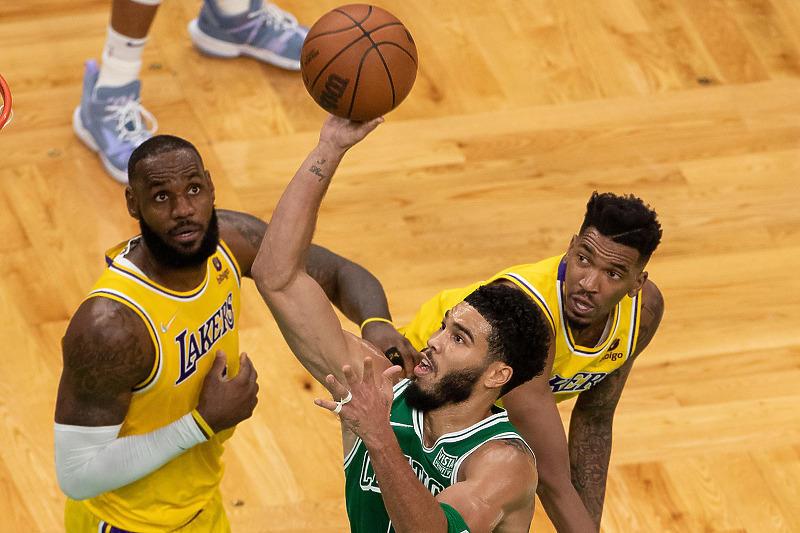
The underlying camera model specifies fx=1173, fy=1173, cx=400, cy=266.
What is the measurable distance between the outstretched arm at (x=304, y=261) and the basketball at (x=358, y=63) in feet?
0.40

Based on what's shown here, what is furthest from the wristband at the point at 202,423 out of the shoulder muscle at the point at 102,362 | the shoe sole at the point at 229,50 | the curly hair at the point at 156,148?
the shoe sole at the point at 229,50

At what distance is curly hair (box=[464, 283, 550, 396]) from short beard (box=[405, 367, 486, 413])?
7 centimetres

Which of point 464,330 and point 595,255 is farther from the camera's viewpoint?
point 595,255

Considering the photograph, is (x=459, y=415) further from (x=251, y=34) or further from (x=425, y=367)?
(x=251, y=34)

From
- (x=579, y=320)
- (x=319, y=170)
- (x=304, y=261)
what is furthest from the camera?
(x=579, y=320)

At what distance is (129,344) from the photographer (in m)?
2.82

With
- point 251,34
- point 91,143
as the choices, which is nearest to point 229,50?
point 251,34

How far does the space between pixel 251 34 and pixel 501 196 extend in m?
1.65

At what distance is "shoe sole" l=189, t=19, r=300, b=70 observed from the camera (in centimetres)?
611

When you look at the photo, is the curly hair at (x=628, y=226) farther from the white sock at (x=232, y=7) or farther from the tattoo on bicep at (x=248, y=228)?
the white sock at (x=232, y=7)

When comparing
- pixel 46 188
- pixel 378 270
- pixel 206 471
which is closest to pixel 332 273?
pixel 206 471

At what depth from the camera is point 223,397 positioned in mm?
3059

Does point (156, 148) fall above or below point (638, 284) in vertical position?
above

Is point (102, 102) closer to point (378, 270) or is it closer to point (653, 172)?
point (378, 270)
